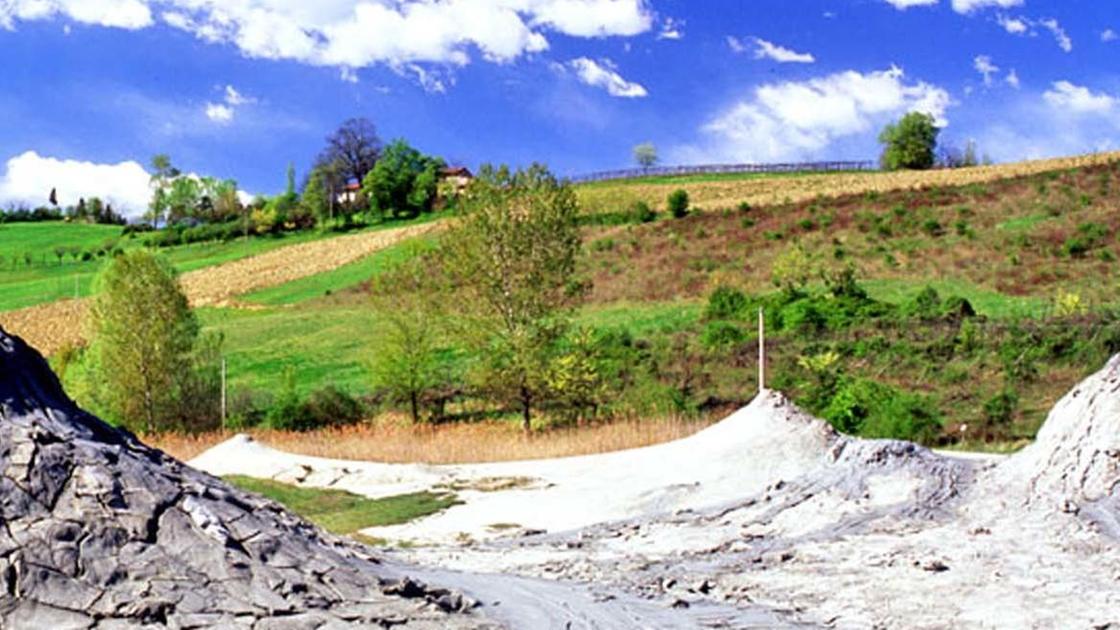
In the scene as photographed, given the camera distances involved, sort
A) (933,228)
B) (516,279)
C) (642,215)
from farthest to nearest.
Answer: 1. (642,215)
2. (933,228)
3. (516,279)

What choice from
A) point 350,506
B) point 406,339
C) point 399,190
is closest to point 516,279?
point 406,339

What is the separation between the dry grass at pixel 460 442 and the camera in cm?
2462

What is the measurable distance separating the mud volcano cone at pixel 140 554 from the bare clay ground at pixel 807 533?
141cm

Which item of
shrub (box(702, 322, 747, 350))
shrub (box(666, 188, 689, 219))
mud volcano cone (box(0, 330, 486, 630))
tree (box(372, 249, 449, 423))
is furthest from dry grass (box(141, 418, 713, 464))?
shrub (box(666, 188, 689, 219))

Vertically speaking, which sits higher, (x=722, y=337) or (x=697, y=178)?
(x=697, y=178)

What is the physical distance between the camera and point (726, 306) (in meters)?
45.2

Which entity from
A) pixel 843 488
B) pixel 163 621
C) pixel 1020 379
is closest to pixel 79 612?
pixel 163 621

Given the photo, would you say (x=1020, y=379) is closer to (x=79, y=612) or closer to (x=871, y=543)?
(x=871, y=543)

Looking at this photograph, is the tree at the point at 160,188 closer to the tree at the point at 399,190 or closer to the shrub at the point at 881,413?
the tree at the point at 399,190

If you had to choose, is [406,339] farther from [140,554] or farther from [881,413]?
[140,554]

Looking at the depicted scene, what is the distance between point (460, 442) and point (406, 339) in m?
8.71

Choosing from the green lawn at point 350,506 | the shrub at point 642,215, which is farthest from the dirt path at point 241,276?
the green lawn at point 350,506

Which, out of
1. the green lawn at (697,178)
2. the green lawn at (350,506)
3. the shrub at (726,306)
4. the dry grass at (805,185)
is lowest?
the green lawn at (350,506)

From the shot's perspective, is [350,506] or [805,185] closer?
[350,506]
